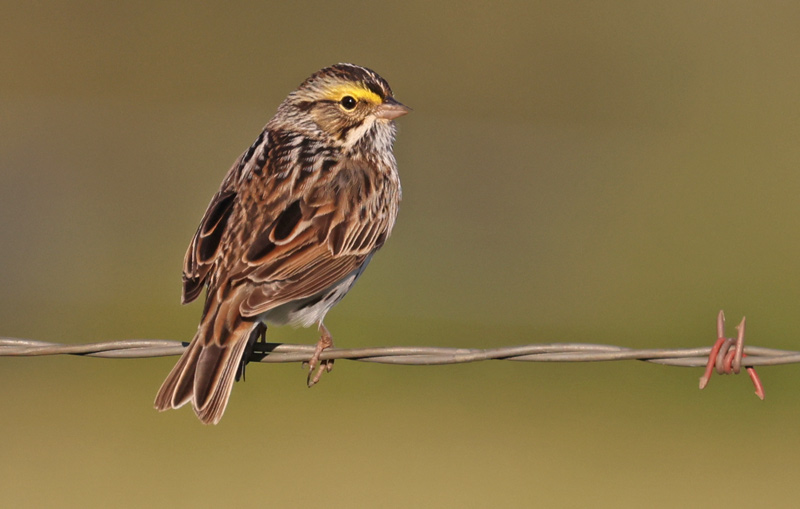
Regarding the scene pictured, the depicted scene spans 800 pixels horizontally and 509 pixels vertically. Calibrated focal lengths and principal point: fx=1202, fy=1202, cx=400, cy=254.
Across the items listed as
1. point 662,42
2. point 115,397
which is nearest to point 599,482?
point 115,397

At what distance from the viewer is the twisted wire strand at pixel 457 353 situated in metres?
5.05

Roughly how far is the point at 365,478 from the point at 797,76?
1456 cm

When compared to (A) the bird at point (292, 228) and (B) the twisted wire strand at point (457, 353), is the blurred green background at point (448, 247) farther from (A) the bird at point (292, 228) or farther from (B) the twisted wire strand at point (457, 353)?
(B) the twisted wire strand at point (457, 353)

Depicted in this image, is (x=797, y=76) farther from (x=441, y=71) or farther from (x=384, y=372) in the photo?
(x=384, y=372)

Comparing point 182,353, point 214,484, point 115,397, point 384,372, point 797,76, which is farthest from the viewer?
point 797,76

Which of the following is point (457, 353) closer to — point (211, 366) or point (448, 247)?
point (211, 366)

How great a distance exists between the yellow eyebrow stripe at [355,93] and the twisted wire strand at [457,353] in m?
2.32

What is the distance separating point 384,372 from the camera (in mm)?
13617

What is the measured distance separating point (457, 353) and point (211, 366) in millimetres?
1379

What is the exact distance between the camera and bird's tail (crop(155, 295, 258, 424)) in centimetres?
588

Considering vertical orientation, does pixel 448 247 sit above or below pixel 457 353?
above

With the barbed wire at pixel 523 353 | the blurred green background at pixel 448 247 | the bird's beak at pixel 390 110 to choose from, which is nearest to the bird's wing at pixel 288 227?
the bird's beak at pixel 390 110

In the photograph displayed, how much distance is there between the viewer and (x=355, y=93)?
296 inches

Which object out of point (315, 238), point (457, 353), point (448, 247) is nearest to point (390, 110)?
point (315, 238)
